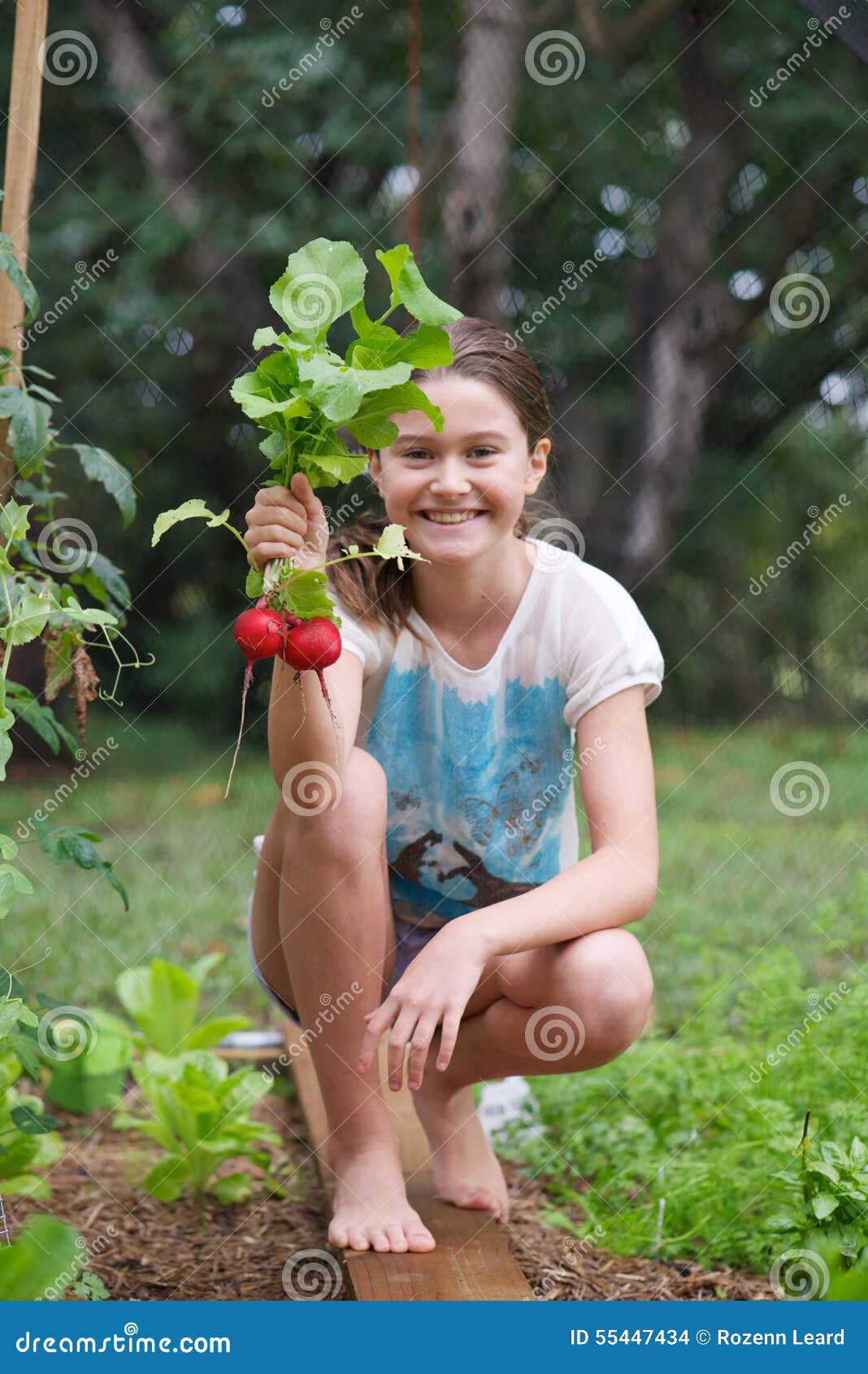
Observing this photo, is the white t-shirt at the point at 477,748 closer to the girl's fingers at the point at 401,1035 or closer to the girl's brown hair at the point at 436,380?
the girl's brown hair at the point at 436,380

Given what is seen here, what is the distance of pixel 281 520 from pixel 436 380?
38cm

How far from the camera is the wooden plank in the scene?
4.36 ft

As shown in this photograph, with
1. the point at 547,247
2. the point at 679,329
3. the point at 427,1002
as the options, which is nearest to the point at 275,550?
the point at 427,1002

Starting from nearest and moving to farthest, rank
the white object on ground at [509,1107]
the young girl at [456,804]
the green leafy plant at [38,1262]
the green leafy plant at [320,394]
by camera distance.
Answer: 1. the green leafy plant at [38,1262]
2. the green leafy plant at [320,394]
3. the young girl at [456,804]
4. the white object on ground at [509,1107]

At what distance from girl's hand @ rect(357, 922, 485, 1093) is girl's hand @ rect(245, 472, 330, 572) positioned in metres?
0.39

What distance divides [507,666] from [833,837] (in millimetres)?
2293

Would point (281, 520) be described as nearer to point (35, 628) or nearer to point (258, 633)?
point (258, 633)

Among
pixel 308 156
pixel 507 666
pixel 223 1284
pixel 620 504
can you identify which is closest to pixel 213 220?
pixel 308 156

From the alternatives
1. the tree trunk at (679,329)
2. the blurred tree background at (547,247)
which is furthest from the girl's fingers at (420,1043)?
the tree trunk at (679,329)

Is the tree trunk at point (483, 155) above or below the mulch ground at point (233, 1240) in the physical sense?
above

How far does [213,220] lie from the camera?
4.79m

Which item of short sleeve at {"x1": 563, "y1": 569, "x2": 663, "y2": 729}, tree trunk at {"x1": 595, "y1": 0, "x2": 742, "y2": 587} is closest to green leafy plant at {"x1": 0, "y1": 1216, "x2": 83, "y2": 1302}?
short sleeve at {"x1": 563, "y1": 569, "x2": 663, "y2": 729}

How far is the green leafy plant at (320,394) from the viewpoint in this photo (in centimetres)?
118

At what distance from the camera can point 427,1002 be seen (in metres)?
1.27
